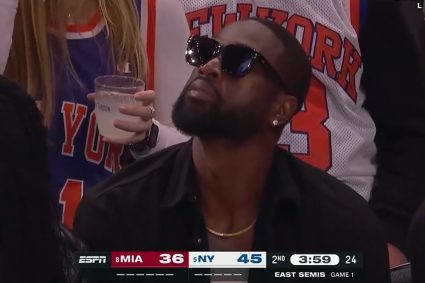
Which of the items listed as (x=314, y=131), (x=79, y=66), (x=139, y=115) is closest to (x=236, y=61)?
(x=139, y=115)

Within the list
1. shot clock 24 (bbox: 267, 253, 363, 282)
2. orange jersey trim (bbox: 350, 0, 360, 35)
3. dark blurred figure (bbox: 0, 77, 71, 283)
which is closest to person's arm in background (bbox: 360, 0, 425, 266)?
orange jersey trim (bbox: 350, 0, 360, 35)

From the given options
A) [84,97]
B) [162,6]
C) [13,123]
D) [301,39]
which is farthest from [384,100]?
[13,123]

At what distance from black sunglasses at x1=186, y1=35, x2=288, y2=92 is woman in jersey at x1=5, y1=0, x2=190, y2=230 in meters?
0.10

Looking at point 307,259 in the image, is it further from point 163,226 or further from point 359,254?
point 163,226

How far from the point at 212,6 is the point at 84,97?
0.41m

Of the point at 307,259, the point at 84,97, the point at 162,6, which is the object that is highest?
the point at 162,6

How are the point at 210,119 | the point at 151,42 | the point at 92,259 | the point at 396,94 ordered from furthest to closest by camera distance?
the point at 396,94 < the point at 151,42 < the point at 210,119 < the point at 92,259

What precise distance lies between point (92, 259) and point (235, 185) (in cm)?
27

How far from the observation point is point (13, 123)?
0.95m

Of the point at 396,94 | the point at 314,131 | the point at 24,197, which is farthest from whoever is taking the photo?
the point at 396,94

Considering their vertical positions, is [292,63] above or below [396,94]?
above

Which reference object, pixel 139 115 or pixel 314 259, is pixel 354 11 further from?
pixel 314 259

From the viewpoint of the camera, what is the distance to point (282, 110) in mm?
1339

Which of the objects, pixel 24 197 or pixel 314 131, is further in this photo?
pixel 314 131
